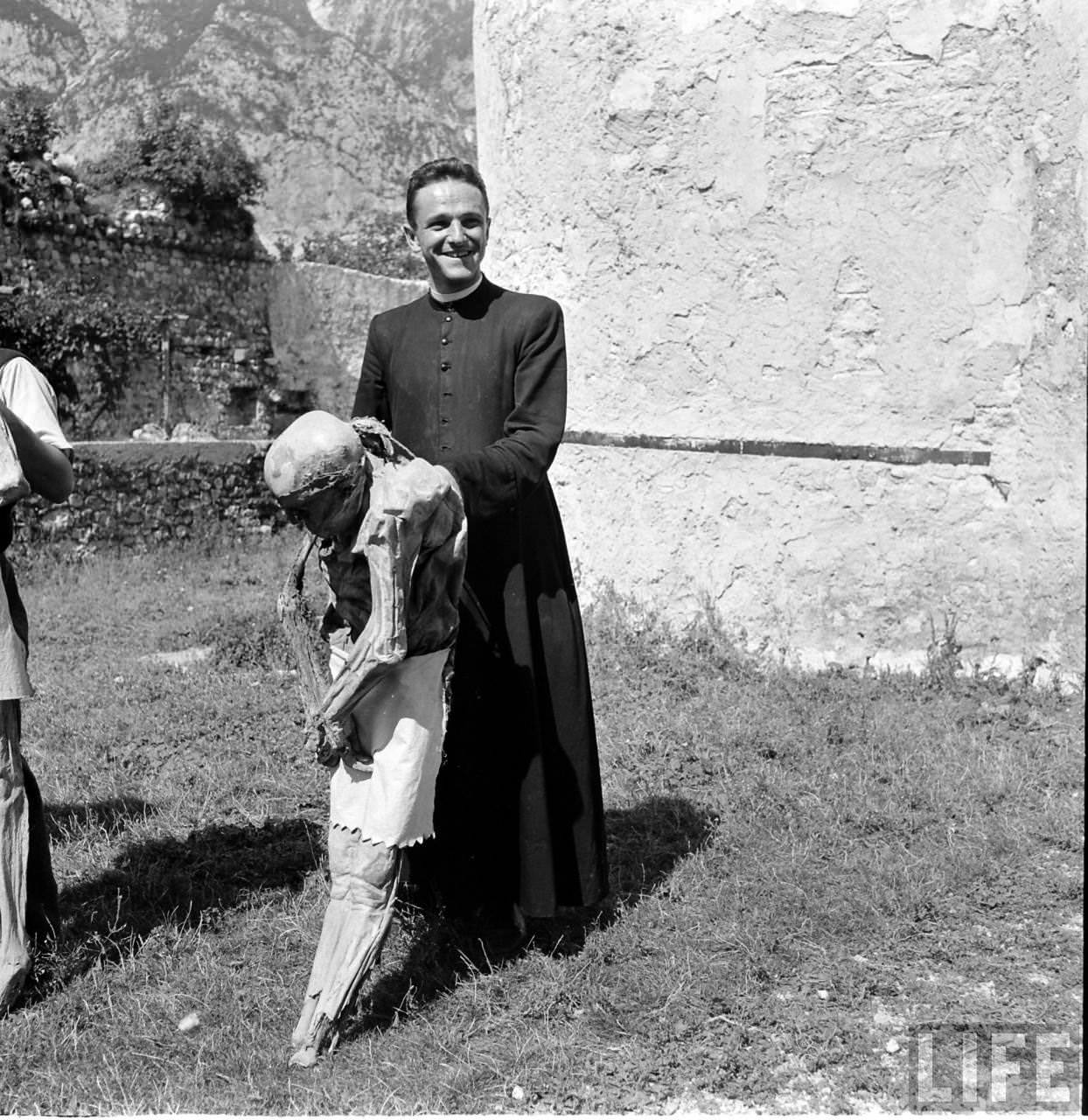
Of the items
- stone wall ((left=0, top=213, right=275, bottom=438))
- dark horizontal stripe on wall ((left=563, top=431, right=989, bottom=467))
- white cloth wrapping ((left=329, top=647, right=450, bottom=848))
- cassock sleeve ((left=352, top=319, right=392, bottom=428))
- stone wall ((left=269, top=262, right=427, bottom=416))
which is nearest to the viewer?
white cloth wrapping ((left=329, top=647, right=450, bottom=848))

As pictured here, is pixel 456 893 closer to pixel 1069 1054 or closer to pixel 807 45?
pixel 1069 1054

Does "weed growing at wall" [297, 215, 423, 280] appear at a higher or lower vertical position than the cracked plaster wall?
higher

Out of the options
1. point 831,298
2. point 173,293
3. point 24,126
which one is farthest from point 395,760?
point 173,293

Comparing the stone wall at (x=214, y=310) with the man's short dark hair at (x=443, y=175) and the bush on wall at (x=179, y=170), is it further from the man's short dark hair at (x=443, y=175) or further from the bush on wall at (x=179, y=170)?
the man's short dark hair at (x=443, y=175)

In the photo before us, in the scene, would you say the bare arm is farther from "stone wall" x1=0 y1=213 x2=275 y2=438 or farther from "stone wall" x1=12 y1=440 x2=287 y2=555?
"stone wall" x1=0 y1=213 x2=275 y2=438

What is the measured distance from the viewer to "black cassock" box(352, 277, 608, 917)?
9.76 ft

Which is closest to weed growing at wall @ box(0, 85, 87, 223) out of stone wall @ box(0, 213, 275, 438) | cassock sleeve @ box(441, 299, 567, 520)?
stone wall @ box(0, 213, 275, 438)

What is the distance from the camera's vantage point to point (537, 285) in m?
6.80

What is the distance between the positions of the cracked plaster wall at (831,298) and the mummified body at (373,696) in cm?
Result: 370

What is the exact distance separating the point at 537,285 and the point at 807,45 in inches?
72.5

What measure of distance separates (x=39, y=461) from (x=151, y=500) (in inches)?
281

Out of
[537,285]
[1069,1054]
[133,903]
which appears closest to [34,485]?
[133,903]

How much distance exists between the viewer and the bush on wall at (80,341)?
13.1 meters

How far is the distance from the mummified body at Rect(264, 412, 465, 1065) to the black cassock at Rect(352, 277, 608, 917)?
386 mm
